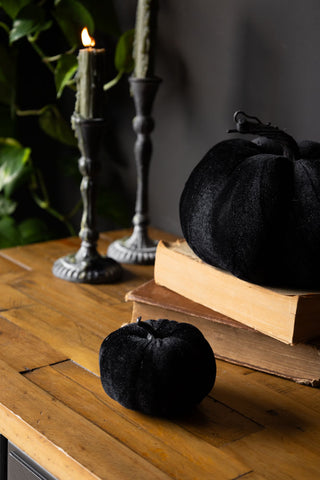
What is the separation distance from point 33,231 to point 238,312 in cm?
91

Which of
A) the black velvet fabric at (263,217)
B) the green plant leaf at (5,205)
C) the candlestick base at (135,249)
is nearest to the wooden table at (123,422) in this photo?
the black velvet fabric at (263,217)

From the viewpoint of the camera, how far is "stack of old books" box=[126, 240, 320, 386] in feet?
2.49

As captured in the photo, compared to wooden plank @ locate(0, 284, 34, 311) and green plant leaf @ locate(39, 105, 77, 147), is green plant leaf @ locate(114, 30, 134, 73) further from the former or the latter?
wooden plank @ locate(0, 284, 34, 311)

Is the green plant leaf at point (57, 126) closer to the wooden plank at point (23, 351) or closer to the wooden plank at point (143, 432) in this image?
the wooden plank at point (23, 351)

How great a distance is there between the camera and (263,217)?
2.50ft

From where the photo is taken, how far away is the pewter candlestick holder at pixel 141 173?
1203mm

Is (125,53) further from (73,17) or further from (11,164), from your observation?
(11,164)

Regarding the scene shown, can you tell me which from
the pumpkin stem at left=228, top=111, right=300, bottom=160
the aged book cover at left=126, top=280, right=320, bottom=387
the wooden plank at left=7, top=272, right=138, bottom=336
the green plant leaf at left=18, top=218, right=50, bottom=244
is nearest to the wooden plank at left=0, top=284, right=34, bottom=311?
the wooden plank at left=7, top=272, right=138, bottom=336

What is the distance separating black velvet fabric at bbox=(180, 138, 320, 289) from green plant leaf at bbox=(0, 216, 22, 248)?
32.1 inches

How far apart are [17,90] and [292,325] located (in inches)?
45.3

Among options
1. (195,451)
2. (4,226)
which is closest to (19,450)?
(195,451)

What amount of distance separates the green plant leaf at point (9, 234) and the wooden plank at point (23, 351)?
0.64 metres

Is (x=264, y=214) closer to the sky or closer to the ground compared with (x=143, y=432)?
closer to the sky

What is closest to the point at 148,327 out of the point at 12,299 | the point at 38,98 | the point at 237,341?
the point at 237,341
